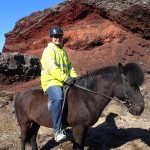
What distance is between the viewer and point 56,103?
7.13m

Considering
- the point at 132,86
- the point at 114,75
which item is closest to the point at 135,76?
the point at 132,86

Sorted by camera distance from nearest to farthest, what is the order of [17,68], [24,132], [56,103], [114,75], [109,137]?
[56,103]
[114,75]
[24,132]
[109,137]
[17,68]

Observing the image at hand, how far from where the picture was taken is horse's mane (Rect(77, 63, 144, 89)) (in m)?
7.22

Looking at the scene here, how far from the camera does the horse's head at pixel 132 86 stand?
722 centimetres

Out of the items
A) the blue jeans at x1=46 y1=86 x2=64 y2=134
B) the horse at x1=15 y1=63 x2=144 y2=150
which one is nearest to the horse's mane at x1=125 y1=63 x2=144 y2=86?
the horse at x1=15 y1=63 x2=144 y2=150

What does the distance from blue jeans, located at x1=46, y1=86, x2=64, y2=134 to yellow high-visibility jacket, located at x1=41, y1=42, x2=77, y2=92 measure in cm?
15

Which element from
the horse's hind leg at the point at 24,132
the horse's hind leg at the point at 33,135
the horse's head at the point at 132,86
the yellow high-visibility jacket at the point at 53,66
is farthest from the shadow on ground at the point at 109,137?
the yellow high-visibility jacket at the point at 53,66

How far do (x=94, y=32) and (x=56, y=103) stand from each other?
1100 cm

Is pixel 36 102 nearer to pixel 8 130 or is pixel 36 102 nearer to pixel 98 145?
pixel 98 145

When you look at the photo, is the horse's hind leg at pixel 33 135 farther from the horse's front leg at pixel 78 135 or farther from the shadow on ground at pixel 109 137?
the horse's front leg at pixel 78 135

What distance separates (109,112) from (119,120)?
2.26 ft

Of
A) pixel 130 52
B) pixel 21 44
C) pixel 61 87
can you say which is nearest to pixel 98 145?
pixel 61 87

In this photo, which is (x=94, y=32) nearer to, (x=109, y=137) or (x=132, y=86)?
(x=109, y=137)

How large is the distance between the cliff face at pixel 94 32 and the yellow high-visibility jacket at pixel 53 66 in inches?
328
